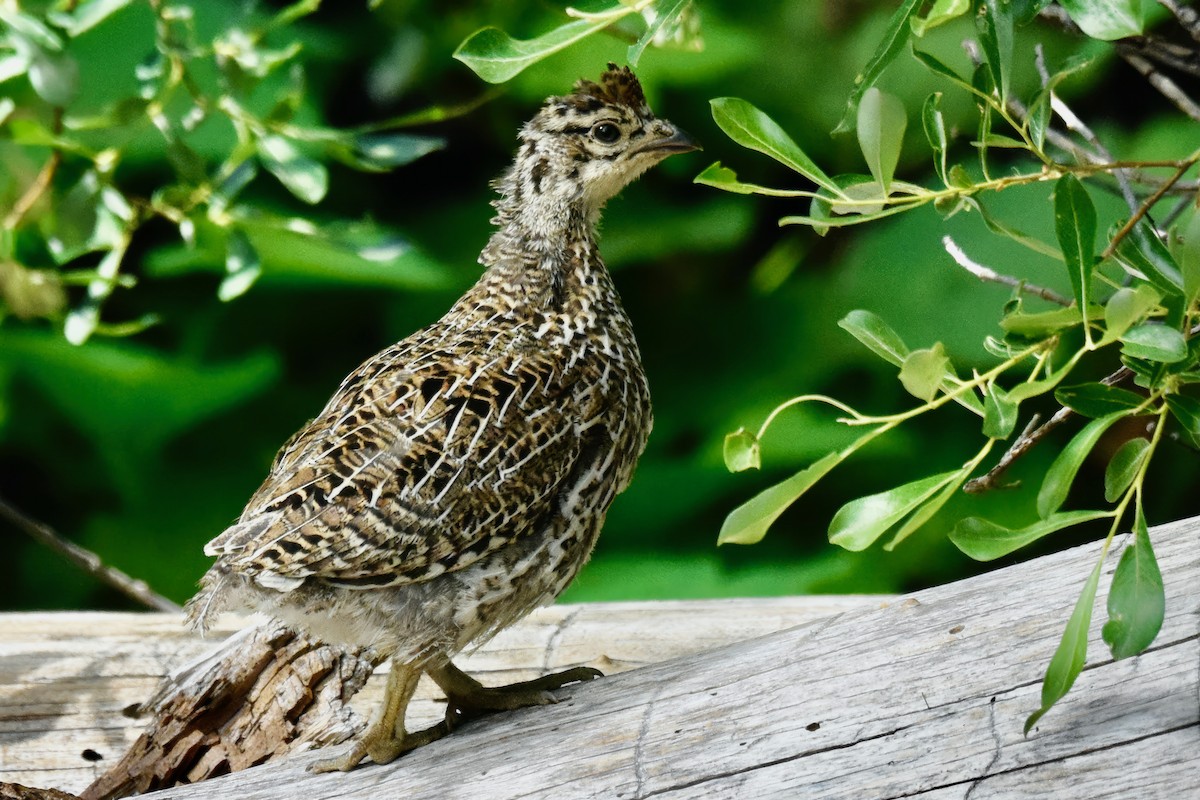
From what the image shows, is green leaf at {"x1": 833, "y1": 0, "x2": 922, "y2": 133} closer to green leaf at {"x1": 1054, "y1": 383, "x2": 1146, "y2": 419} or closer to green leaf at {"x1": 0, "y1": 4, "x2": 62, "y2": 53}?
green leaf at {"x1": 1054, "y1": 383, "x2": 1146, "y2": 419}

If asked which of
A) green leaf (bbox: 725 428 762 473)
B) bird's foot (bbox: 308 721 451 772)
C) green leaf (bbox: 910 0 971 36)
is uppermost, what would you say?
green leaf (bbox: 910 0 971 36)

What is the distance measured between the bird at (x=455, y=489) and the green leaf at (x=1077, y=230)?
0.91 metres

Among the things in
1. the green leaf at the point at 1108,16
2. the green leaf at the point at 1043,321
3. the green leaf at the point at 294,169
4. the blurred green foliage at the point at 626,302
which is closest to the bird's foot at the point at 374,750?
the green leaf at the point at 294,169

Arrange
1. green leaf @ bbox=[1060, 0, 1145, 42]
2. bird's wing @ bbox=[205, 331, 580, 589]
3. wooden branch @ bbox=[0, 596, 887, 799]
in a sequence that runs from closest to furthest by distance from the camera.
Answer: green leaf @ bbox=[1060, 0, 1145, 42] < bird's wing @ bbox=[205, 331, 580, 589] < wooden branch @ bbox=[0, 596, 887, 799]

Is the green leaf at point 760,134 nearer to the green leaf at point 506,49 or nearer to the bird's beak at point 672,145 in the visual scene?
the green leaf at point 506,49

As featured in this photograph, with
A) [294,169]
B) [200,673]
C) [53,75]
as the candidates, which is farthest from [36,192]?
[200,673]

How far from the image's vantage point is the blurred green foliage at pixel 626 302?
136 inches

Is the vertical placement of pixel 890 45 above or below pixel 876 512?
above

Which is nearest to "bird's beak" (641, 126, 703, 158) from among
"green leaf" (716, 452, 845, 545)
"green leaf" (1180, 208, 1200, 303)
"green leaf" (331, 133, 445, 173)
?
"green leaf" (331, 133, 445, 173)

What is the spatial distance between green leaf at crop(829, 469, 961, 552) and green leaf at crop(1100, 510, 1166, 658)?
0.18 metres

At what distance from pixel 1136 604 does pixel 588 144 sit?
4.43ft

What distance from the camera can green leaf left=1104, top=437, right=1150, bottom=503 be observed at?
1.32m

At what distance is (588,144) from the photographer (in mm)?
2305

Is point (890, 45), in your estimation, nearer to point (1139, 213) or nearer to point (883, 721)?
point (1139, 213)
